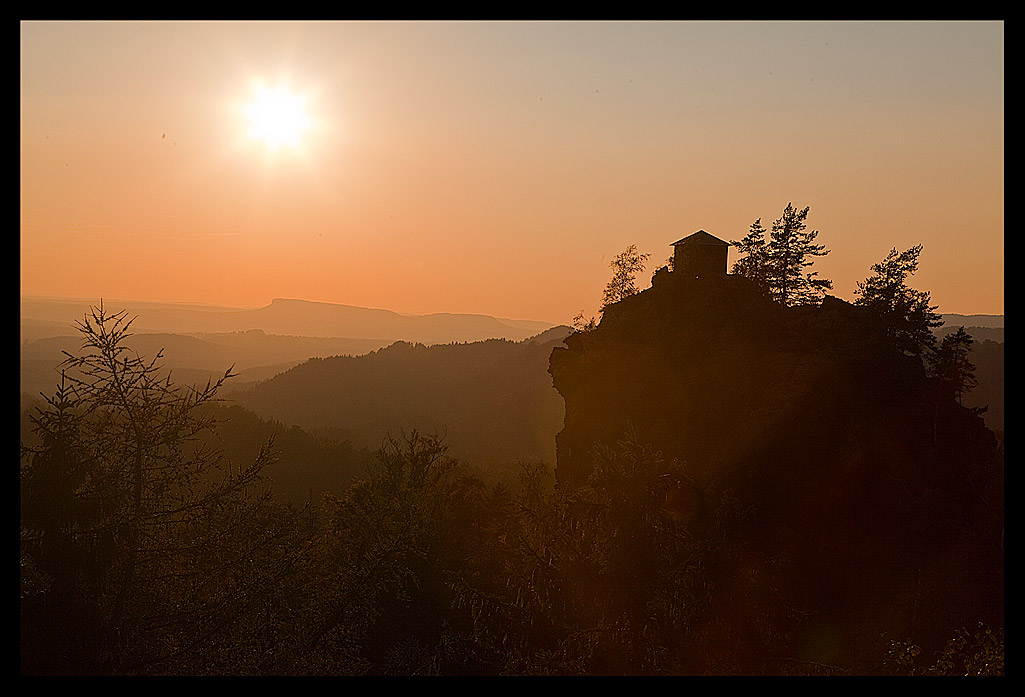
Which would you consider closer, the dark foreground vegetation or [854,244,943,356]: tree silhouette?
the dark foreground vegetation

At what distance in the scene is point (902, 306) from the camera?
44125 mm

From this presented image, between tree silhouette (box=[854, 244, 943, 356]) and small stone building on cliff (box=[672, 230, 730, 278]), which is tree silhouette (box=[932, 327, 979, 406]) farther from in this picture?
small stone building on cliff (box=[672, 230, 730, 278])

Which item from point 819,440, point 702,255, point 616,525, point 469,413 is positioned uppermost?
point 702,255

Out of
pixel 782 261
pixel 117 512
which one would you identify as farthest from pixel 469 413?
pixel 117 512

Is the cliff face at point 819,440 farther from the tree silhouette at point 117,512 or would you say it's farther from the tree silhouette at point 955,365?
the tree silhouette at point 117,512

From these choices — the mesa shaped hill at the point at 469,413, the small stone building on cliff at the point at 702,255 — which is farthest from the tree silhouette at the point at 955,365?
the mesa shaped hill at the point at 469,413

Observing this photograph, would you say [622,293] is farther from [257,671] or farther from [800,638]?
[257,671]

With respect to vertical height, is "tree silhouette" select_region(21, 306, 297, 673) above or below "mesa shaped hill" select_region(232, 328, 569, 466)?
above

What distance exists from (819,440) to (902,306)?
13.1 meters

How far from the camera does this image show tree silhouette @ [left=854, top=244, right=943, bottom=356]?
4356 cm

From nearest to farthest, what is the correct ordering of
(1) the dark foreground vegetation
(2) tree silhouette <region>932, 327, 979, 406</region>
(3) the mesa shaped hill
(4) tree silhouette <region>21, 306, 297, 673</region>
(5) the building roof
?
1. (4) tree silhouette <region>21, 306, 297, 673</region>
2. (1) the dark foreground vegetation
3. (2) tree silhouette <region>932, 327, 979, 406</region>
4. (5) the building roof
5. (3) the mesa shaped hill

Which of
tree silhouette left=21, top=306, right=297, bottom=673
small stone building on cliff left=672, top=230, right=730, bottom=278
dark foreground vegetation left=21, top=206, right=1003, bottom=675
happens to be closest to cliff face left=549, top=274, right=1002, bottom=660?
dark foreground vegetation left=21, top=206, right=1003, bottom=675

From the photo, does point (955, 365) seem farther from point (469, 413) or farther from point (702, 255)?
point (469, 413)

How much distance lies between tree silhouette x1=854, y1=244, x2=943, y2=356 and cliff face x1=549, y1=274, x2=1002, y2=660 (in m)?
2.82
